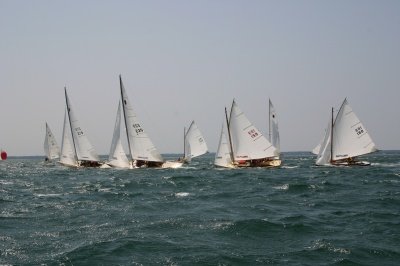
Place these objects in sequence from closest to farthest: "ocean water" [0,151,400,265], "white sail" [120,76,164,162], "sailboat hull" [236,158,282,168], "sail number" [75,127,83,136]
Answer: "ocean water" [0,151,400,265], "sailboat hull" [236,158,282,168], "white sail" [120,76,164,162], "sail number" [75,127,83,136]

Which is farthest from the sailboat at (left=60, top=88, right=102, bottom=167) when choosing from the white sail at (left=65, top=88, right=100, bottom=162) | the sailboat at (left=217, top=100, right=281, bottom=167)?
the sailboat at (left=217, top=100, right=281, bottom=167)

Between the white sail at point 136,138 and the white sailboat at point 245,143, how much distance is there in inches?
449

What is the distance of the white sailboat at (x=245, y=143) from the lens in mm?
56312

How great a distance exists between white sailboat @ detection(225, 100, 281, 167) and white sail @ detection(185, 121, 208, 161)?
27.4 m

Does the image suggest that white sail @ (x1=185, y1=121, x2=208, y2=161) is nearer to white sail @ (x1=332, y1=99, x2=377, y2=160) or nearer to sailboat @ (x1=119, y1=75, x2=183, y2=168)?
sailboat @ (x1=119, y1=75, x2=183, y2=168)

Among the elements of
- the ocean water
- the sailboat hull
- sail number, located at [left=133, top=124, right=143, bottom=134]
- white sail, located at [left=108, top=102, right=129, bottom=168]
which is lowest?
the ocean water

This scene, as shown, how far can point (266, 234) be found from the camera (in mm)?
16281

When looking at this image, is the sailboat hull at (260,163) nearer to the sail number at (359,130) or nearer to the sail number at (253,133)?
the sail number at (253,133)

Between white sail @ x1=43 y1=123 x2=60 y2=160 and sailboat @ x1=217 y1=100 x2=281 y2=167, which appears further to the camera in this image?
white sail @ x1=43 y1=123 x2=60 y2=160

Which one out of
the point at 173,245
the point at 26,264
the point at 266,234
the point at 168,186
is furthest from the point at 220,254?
the point at 168,186

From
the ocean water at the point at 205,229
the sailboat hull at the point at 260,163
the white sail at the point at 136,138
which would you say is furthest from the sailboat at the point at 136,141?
the ocean water at the point at 205,229

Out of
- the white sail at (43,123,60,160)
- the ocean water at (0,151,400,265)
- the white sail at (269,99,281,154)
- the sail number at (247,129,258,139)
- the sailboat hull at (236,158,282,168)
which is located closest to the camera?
the ocean water at (0,151,400,265)

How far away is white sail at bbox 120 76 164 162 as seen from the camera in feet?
199

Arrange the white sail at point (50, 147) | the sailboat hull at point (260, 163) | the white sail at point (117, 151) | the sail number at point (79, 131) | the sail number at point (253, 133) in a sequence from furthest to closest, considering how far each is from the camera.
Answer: the white sail at point (50, 147)
the sail number at point (79, 131)
the white sail at point (117, 151)
the sailboat hull at point (260, 163)
the sail number at point (253, 133)
